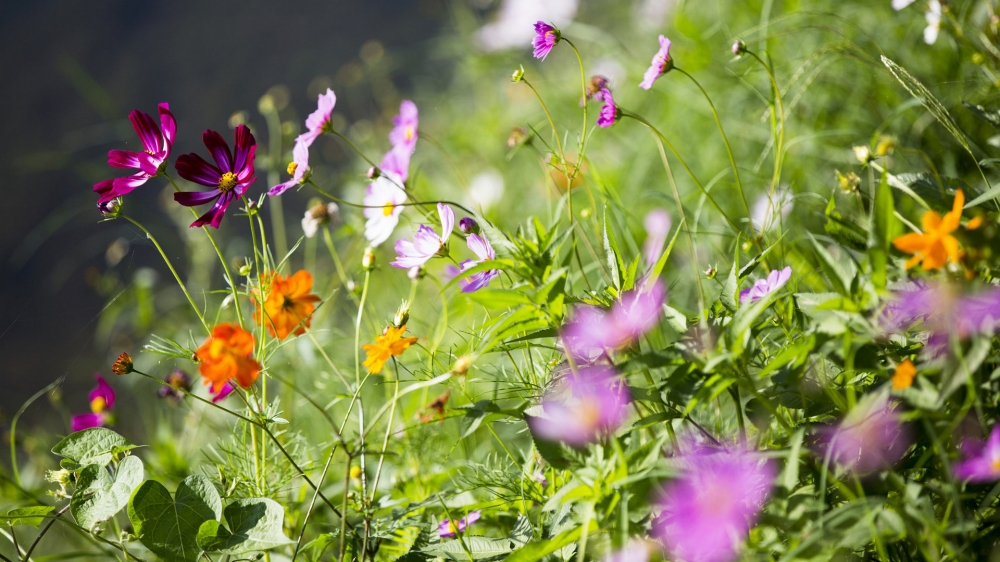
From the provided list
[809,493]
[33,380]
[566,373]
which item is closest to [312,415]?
[566,373]

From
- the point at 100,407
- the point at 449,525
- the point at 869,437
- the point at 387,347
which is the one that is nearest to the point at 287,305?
the point at 387,347

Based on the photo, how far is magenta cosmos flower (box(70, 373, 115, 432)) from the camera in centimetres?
73

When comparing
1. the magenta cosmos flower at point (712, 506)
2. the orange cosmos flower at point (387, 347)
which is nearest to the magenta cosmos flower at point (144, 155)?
the orange cosmos flower at point (387, 347)

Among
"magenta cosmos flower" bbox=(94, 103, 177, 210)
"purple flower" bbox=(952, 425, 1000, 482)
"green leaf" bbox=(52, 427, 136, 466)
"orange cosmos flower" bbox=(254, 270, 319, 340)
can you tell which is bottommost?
"purple flower" bbox=(952, 425, 1000, 482)

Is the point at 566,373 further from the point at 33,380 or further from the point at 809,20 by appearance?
the point at 33,380

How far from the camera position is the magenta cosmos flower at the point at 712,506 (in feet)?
1.33

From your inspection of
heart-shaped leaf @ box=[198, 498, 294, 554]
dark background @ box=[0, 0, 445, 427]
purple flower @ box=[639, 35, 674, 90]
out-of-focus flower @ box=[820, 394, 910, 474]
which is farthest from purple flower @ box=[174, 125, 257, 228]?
dark background @ box=[0, 0, 445, 427]

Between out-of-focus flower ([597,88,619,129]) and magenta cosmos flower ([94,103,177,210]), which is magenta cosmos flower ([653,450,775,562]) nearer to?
out-of-focus flower ([597,88,619,129])

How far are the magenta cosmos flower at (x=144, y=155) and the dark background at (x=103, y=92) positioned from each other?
102 cm

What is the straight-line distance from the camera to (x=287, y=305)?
22.9 inches

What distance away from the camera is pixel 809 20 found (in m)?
1.17

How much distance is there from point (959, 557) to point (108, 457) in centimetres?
59

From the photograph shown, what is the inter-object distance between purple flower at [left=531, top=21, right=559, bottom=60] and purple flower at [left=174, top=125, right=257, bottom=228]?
0.87ft

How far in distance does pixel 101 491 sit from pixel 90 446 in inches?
1.7
